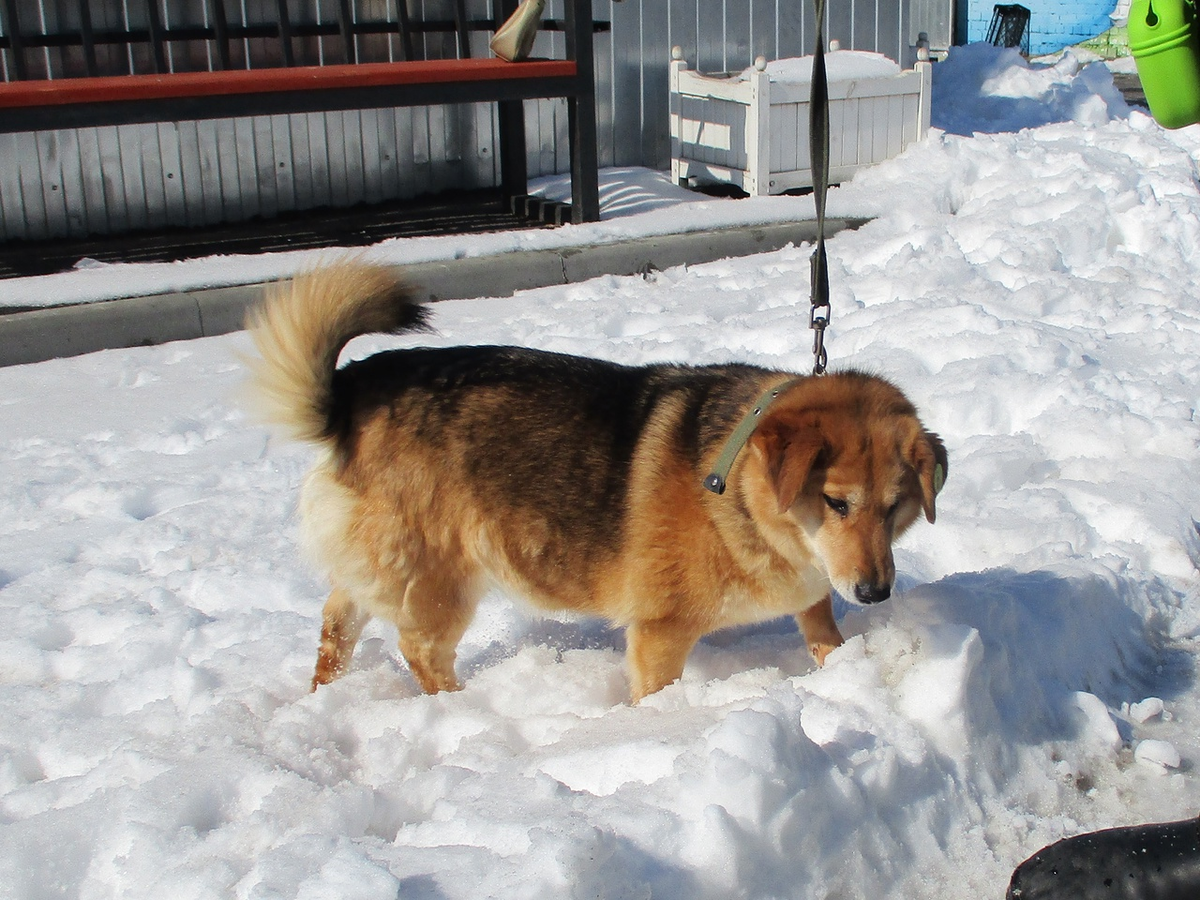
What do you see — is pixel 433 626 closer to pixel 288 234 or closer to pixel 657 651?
pixel 657 651

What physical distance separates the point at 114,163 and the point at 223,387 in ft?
12.2

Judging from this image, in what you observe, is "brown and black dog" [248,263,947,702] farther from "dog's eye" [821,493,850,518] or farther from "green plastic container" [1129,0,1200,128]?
"green plastic container" [1129,0,1200,128]

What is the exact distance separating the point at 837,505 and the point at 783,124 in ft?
22.0

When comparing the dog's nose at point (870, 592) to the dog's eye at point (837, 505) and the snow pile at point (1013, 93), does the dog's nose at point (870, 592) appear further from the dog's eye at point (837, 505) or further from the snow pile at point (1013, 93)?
the snow pile at point (1013, 93)

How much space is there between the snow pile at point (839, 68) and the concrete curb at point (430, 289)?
1.88 meters

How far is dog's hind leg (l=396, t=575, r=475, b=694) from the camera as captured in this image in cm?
320

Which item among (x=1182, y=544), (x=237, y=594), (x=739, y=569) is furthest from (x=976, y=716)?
(x=237, y=594)

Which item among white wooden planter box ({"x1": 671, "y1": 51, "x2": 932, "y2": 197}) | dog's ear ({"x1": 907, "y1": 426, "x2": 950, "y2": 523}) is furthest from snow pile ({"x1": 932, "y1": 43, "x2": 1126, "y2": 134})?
dog's ear ({"x1": 907, "y1": 426, "x2": 950, "y2": 523})

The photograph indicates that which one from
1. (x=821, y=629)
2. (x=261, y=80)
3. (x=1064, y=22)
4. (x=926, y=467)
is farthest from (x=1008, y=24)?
(x=926, y=467)

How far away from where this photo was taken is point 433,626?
3258 millimetres

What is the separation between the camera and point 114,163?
852 cm

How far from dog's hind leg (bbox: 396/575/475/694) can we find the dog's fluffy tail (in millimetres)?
511

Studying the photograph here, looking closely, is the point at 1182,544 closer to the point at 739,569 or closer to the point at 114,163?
the point at 739,569

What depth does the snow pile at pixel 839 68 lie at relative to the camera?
916 centimetres
